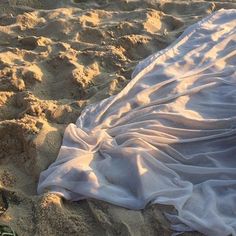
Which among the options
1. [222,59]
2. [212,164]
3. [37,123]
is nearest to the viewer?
[212,164]

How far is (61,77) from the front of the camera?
2.97 m

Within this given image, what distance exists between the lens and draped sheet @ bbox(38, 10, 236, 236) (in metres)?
2.15

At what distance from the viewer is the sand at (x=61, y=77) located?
2.07 m

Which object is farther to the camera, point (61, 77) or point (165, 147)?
point (61, 77)

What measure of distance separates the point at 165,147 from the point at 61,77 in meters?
0.89

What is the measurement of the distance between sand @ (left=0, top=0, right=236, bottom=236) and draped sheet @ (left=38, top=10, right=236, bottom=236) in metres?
0.08

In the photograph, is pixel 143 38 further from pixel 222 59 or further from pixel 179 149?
pixel 179 149

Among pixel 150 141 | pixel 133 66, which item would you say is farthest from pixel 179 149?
pixel 133 66

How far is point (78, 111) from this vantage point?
8.89 ft

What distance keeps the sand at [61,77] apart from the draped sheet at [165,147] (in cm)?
8

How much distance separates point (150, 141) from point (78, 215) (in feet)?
1.79

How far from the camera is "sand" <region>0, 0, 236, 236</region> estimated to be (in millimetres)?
2072

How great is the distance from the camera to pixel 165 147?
Answer: 7.86 feet

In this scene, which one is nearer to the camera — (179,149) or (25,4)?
(179,149)
